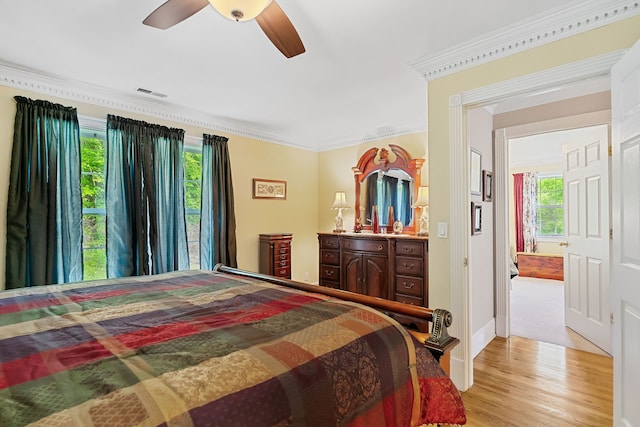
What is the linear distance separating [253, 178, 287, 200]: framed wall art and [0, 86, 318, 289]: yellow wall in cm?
7

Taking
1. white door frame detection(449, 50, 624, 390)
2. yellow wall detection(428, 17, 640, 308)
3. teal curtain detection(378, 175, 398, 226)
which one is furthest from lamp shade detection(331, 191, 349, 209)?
white door frame detection(449, 50, 624, 390)

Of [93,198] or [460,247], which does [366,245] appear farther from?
[93,198]

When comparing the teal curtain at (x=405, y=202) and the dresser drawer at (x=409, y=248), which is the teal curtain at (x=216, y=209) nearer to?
the dresser drawer at (x=409, y=248)

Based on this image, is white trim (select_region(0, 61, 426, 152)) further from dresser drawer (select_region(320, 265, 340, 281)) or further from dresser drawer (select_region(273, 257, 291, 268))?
dresser drawer (select_region(320, 265, 340, 281))

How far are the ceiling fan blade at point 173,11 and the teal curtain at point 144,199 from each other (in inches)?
78.4

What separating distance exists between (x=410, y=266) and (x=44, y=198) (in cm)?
360

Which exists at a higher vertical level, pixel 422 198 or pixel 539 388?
pixel 422 198

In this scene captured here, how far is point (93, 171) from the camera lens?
3.29 m

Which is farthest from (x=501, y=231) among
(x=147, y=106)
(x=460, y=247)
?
(x=147, y=106)

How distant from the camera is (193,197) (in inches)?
159

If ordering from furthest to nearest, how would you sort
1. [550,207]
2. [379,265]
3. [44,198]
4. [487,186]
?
[550,207] < [379,265] < [487,186] < [44,198]

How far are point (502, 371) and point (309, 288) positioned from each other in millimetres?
1864

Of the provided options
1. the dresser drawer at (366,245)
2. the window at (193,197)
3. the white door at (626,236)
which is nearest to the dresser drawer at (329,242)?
the dresser drawer at (366,245)

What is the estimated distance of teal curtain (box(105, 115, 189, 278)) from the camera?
322cm
